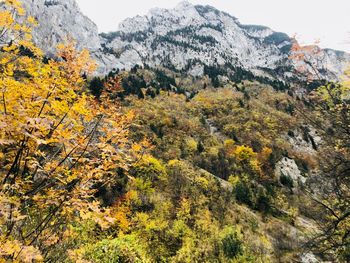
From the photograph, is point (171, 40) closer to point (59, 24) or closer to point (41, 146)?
point (59, 24)

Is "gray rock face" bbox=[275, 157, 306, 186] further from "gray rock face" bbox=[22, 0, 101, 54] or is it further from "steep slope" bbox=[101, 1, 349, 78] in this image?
"gray rock face" bbox=[22, 0, 101, 54]

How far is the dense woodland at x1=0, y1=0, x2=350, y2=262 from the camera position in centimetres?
408

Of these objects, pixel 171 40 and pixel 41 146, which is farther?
pixel 171 40

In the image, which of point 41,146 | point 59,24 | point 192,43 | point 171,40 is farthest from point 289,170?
point 171,40

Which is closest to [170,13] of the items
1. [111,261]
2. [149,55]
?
[149,55]

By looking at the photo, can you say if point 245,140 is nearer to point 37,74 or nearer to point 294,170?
point 294,170

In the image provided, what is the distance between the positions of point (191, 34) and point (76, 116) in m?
160

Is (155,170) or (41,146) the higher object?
(41,146)

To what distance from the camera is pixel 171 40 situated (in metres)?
144

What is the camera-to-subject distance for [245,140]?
4366 centimetres

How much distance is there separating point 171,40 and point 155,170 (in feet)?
421

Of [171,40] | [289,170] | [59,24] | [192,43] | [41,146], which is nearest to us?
[41,146]

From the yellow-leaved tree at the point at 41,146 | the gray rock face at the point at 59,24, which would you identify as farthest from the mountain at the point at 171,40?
the yellow-leaved tree at the point at 41,146

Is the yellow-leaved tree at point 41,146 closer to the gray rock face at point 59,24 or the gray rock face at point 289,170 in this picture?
the gray rock face at point 289,170
